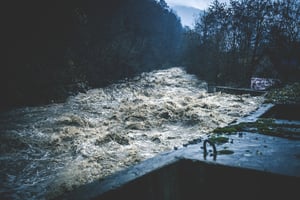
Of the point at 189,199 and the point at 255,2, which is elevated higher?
the point at 255,2

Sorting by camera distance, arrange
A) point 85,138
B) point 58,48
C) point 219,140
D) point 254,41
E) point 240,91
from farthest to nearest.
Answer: point 254,41 < point 58,48 < point 240,91 < point 85,138 < point 219,140

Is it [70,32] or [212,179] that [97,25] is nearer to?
[70,32]

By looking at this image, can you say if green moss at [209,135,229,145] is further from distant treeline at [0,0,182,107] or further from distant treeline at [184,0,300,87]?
distant treeline at [184,0,300,87]

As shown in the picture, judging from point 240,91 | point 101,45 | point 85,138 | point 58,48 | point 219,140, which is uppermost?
point 101,45

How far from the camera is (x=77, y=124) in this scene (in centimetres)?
1224

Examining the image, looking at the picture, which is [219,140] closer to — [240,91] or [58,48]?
[240,91]

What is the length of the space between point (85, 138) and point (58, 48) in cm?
1571

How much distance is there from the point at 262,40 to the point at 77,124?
2220 cm

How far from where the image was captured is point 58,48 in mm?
23406

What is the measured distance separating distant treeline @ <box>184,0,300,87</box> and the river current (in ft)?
33.7

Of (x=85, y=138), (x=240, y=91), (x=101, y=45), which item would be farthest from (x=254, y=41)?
(x=85, y=138)

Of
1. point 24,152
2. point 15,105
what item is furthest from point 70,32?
point 24,152

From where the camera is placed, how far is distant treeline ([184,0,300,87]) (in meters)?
24.3

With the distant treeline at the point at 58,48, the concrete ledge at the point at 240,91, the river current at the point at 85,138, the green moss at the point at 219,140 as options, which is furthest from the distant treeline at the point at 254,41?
the green moss at the point at 219,140
